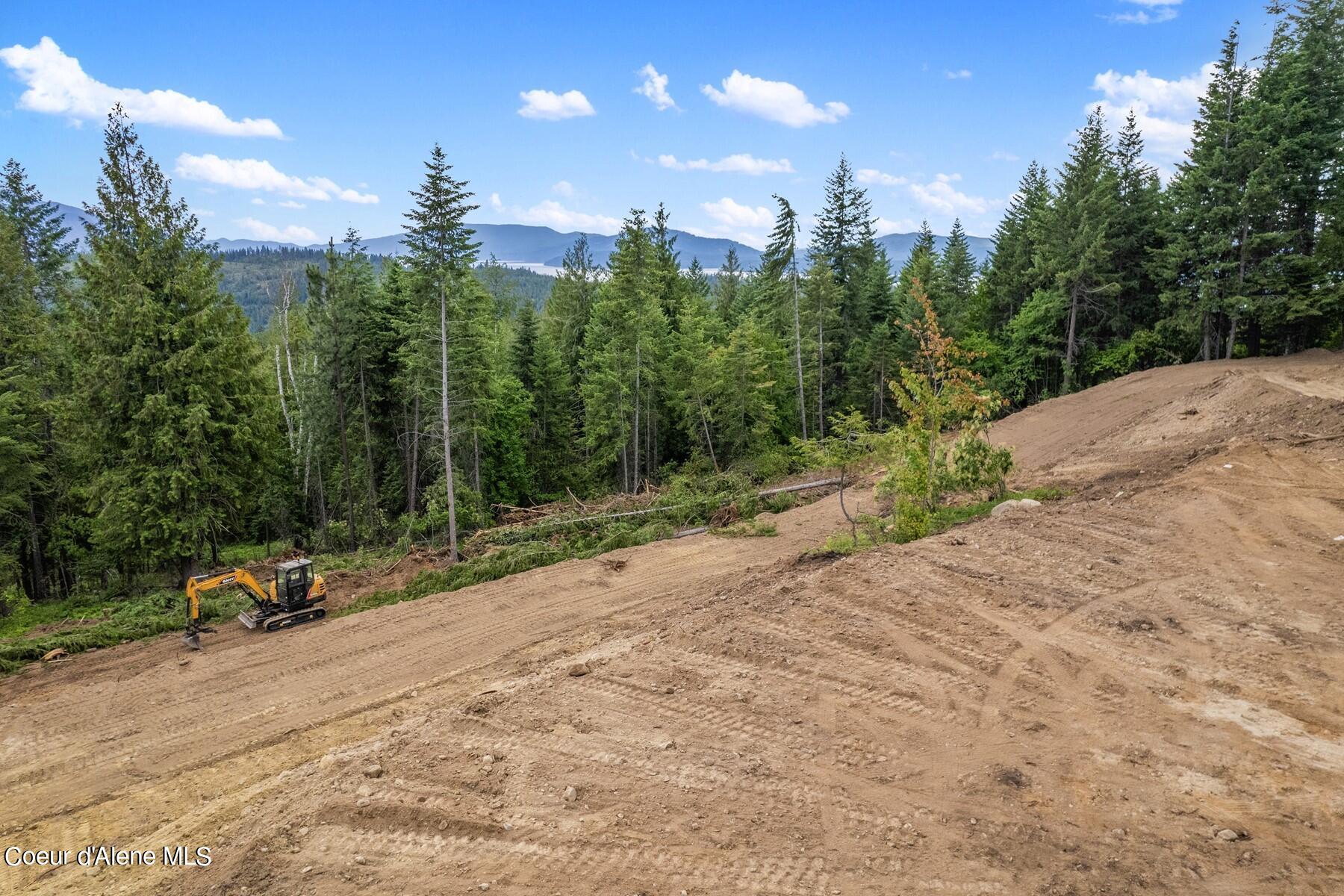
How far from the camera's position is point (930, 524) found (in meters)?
15.8

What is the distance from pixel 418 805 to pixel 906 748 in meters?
5.43

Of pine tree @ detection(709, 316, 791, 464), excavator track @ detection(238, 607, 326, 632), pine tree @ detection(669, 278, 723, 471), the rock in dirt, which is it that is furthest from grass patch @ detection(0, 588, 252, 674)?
pine tree @ detection(709, 316, 791, 464)

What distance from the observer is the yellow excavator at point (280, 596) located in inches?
609

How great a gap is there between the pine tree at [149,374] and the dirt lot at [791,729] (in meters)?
5.97

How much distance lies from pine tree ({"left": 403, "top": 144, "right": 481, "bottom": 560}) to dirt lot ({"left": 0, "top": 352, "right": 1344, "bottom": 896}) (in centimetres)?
774

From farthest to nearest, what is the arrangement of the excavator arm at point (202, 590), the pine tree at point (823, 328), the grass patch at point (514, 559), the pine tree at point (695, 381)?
1. the pine tree at point (823, 328)
2. the pine tree at point (695, 381)
3. the grass patch at point (514, 559)
4. the excavator arm at point (202, 590)

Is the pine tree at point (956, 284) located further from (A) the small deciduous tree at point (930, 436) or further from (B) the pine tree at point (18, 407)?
(B) the pine tree at point (18, 407)

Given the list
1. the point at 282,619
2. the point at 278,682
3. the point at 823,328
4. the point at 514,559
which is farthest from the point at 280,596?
the point at 823,328

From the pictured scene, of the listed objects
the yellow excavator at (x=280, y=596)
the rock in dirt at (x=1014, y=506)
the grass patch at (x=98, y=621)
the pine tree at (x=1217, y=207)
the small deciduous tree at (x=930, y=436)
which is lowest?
the grass patch at (x=98, y=621)

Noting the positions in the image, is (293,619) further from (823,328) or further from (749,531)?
(823,328)

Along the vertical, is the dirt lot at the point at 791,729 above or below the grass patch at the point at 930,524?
below

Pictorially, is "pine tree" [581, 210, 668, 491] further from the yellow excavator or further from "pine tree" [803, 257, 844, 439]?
the yellow excavator

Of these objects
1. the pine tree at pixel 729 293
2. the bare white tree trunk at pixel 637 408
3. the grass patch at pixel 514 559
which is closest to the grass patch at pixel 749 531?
the grass patch at pixel 514 559

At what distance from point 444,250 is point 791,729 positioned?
17810 millimetres
